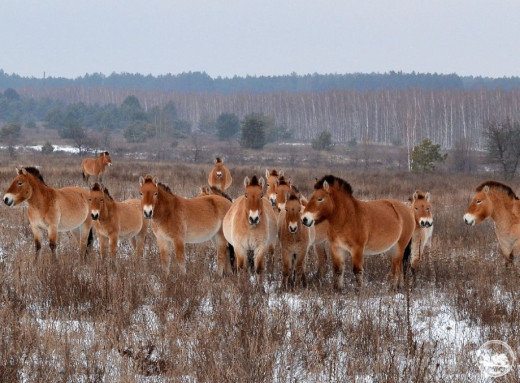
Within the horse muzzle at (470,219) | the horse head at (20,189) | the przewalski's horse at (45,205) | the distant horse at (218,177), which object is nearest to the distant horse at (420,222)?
the horse muzzle at (470,219)

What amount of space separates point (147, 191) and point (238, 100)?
473 feet

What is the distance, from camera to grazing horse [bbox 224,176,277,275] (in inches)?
319

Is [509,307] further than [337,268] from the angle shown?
→ No

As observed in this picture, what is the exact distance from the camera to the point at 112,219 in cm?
989

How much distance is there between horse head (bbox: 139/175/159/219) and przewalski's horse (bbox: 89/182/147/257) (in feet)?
3.19

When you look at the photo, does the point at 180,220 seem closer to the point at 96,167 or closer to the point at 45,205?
the point at 45,205

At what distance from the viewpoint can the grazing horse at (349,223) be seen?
26.2 ft

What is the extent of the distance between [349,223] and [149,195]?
9.78ft

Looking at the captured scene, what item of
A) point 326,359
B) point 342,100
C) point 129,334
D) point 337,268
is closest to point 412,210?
point 337,268

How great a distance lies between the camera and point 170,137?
80.0m

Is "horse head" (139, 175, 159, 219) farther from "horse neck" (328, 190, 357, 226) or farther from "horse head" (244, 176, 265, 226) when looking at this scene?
"horse neck" (328, 190, 357, 226)

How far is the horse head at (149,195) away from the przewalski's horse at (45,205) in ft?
6.23

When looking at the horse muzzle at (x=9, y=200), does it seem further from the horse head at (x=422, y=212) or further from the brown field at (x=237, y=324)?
the horse head at (x=422, y=212)

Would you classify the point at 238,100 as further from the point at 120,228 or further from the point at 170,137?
the point at 120,228
